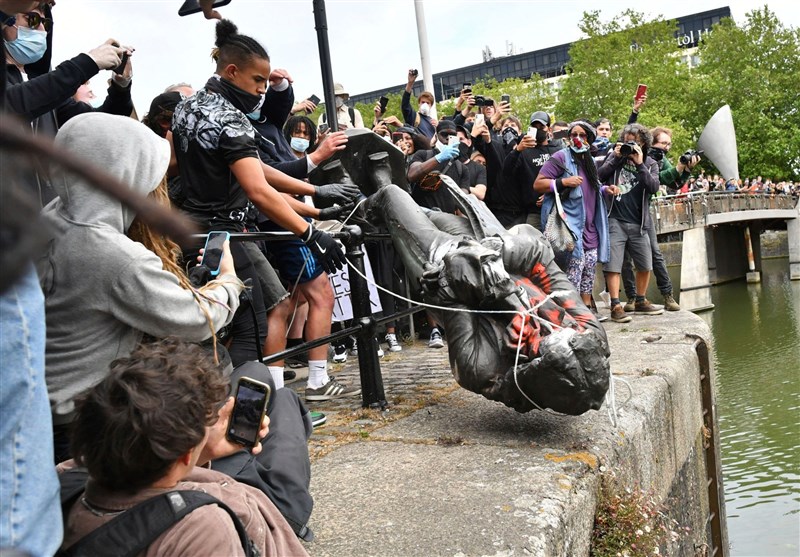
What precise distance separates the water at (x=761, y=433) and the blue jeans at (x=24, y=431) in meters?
6.70

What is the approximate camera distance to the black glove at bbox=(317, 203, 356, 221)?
4027mm

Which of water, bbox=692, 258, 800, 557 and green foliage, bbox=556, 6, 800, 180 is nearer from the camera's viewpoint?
water, bbox=692, 258, 800, 557

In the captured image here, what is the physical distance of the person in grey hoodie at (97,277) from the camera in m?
1.87

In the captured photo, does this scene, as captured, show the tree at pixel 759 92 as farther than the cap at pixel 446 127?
Yes

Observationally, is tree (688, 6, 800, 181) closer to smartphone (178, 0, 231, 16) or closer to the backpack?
smartphone (178, 0, 231, 16)

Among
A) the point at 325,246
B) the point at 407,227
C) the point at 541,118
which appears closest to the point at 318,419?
the point at 325,246

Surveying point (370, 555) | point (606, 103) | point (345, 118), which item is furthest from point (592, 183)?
point (606, 103)

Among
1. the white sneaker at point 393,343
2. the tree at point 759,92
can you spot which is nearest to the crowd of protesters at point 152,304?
the white sneaker at point 393,343

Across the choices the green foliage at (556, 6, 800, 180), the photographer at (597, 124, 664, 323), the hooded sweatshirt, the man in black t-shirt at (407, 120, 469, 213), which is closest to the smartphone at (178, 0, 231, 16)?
the man in black t-shirt at (407, 120, 469, 213)

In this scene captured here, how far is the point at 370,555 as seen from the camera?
220 cm

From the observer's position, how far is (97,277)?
1870mm

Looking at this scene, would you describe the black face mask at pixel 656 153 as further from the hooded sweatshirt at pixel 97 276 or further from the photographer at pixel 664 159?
the hooded sweatshirt at pixel 97 276

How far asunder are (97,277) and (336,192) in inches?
89.3

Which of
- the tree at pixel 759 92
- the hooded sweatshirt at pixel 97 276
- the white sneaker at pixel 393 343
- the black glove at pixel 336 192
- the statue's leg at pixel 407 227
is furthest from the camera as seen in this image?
the tree at pixel 759 92
